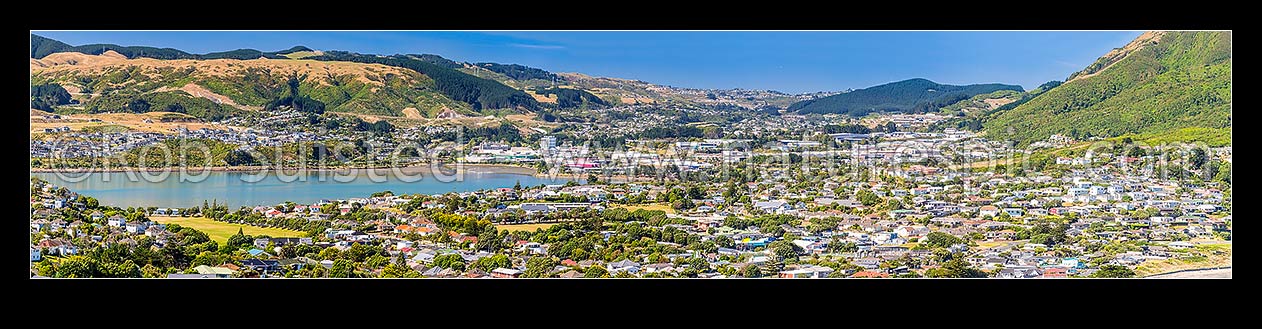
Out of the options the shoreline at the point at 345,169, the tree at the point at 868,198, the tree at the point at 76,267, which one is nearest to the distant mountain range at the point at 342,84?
the shoreline at the point at 345,169

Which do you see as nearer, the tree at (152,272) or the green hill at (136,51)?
the tree at (152,272)

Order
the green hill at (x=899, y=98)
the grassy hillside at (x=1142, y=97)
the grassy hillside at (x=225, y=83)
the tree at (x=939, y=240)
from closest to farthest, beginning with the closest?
the tree at (x=939, y=240) → the grassy hillside at (x=225, y=83) → the grassy hillside at (x=1142, y=97) → the green hill at (x=899, y=98)

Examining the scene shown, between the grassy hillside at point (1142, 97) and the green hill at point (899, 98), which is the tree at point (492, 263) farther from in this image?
the grassy hillside at point (1142, 97)

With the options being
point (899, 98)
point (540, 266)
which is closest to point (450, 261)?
point (540, 266)

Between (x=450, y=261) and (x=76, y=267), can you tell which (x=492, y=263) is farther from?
(x=76, y=267)

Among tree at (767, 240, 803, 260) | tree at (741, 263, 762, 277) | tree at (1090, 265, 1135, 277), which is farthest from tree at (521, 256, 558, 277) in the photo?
tree at (1090, 265, 1135, 277)
